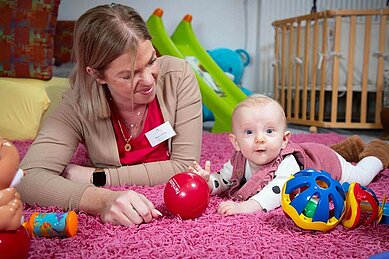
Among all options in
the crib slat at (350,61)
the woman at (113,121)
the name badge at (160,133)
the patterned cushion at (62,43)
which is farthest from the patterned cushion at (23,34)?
the crib slat at (350,61)

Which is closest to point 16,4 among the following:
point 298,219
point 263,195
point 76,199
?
point 76,199

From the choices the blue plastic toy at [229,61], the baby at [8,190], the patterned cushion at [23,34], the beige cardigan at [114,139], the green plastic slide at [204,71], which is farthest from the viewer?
the blue plastic toy at [229,61]

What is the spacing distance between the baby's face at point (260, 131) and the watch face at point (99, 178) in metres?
0.41

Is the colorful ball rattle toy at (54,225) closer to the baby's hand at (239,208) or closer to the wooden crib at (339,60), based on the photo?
the baby's hand at (239,208)

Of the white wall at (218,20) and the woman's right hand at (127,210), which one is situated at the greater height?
the white wall at (218,20)

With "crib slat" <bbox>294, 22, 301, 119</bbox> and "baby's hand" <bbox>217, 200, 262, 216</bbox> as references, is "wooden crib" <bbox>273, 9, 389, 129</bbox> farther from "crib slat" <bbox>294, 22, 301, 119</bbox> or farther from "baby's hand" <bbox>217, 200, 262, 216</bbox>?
"baby's hand" <bbox>217, 200, 262, 216</bbox>

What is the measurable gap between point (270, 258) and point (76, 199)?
0.50 metres

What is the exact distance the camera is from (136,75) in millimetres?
1272

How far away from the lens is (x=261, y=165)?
1.27 metres

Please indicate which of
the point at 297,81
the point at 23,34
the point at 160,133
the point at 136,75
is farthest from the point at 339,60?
the point at 136,75

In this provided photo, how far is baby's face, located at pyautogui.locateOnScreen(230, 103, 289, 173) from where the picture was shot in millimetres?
1210

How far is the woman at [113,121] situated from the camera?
1226 millimetres

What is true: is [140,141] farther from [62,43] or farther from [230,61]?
[230,61]

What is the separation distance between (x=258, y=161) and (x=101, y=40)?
0.51 meters
